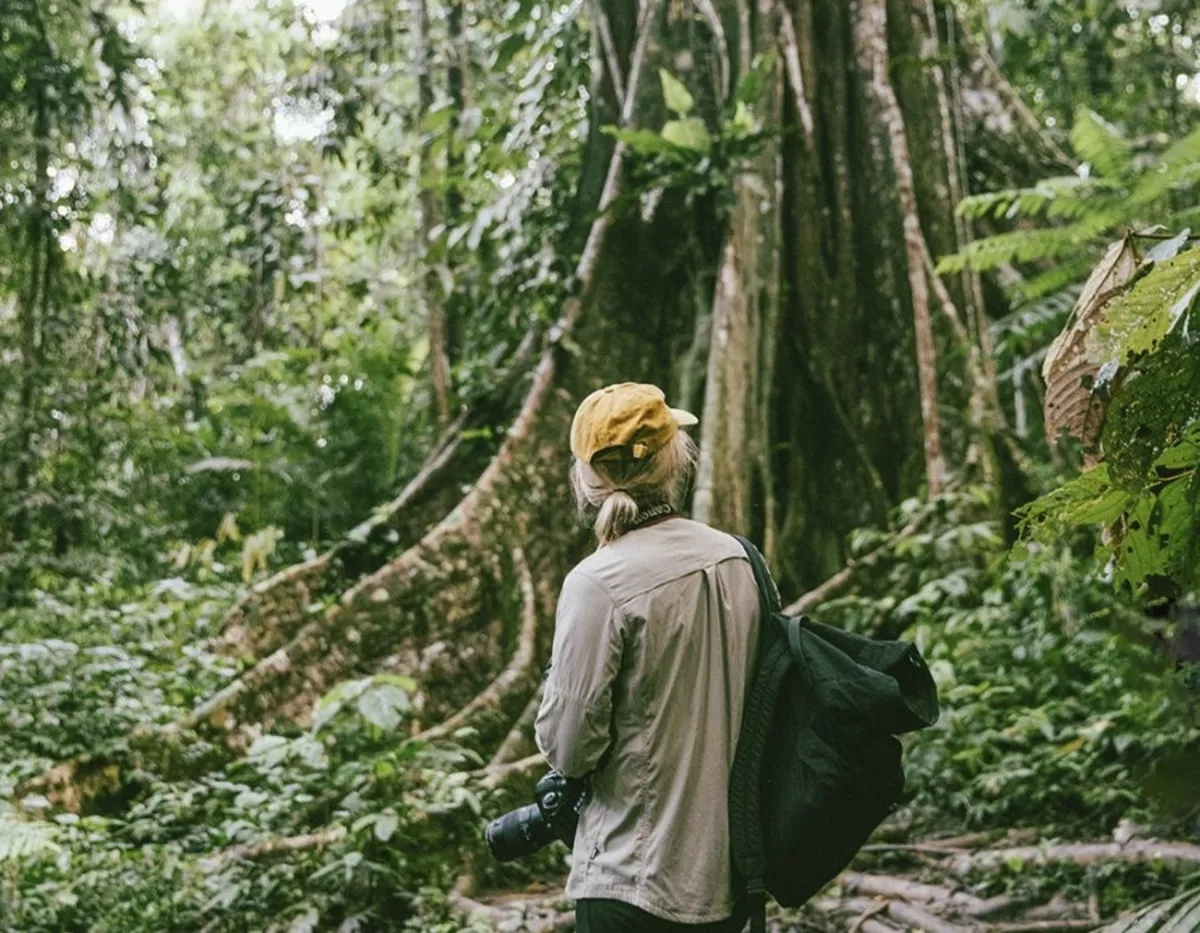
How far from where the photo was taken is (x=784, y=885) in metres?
2.11

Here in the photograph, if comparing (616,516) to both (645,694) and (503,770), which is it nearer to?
(645,694)

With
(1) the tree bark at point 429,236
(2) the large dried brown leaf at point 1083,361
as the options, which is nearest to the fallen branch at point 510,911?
(2) the large dried brown leaf at point 1083,361

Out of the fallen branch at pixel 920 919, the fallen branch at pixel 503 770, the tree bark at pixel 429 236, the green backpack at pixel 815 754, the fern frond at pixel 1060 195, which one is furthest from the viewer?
the tree bark at pixel 429 236

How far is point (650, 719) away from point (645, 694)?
0.14 ft

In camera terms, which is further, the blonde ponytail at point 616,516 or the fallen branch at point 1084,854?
the fallen branch at point 1084,854

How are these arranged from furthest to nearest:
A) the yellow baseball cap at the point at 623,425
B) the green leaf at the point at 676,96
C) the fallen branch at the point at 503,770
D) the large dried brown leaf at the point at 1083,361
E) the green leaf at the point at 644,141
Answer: the green leaf at the point at 676,96, the green leaf at the point at 644,141, the fallen branch at the point at 503,770, the yellow baseball cap at the point at 623,425, the large dried brown leaf at the point at 1083,361

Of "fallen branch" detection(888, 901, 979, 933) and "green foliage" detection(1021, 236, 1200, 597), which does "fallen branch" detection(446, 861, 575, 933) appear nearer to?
"fallen branch" detection(888, 901, 979, 933)

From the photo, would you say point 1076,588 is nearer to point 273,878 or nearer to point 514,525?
point 514,525

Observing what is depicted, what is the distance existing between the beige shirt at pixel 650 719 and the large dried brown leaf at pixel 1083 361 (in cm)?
70

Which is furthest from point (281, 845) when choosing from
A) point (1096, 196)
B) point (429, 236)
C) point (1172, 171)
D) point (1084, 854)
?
point (429, 236)

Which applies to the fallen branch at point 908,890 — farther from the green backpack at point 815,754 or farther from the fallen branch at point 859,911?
the green backpack at point 815,754

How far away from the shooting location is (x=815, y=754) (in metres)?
2.07

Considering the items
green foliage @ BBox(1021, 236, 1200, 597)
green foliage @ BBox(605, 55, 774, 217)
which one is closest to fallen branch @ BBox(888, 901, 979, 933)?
green foliage @ BBox(1021, 236, 1200, 597)

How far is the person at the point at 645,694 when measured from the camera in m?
2.10
